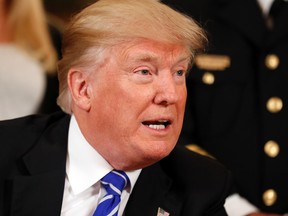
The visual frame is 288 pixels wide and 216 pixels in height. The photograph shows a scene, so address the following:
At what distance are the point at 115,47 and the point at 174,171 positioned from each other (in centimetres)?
44

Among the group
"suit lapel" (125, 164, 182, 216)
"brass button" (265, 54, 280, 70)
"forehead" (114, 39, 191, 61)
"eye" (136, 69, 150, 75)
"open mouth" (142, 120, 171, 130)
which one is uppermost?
"forehead" (114, 39, 191, 61)

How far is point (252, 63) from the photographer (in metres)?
2.38

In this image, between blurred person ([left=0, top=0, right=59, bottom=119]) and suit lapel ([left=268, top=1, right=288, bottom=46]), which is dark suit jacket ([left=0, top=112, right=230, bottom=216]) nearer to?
suit lapel ([left=268, top=1, right=288, bottom=46])

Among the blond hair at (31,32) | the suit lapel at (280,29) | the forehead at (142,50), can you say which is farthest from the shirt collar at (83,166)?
the blond hair at (31,32)

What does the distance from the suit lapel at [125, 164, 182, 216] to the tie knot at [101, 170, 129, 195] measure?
72 millimetres

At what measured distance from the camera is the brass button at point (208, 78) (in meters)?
2.40

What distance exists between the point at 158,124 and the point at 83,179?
25 centimetres

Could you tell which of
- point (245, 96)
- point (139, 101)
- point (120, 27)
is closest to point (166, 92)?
point (139, 101)

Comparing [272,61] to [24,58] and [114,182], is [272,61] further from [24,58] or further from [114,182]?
[24,58]

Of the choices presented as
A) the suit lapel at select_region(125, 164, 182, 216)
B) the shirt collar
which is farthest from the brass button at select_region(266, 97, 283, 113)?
the shirt collar

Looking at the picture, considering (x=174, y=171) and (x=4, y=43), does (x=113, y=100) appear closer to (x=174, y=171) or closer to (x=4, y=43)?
(x=174, y=171)

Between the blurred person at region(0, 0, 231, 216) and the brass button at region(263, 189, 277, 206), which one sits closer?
the blurred person at region(0, 0, 231, 216)

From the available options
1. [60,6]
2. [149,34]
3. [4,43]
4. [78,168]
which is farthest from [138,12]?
[60,6]

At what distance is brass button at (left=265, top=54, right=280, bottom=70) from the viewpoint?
2334mm
